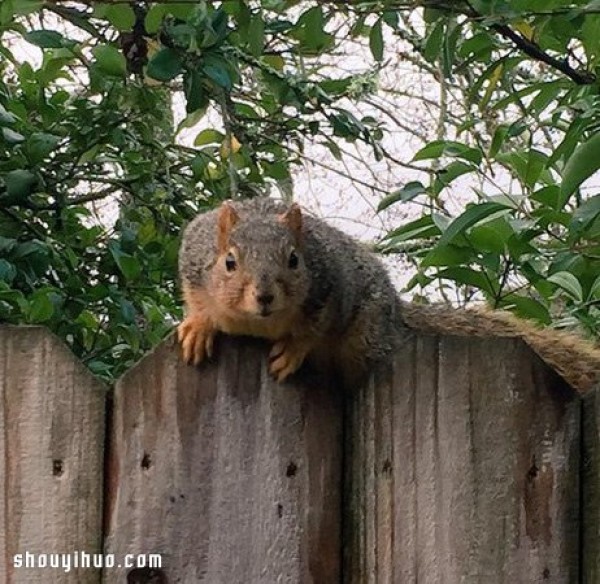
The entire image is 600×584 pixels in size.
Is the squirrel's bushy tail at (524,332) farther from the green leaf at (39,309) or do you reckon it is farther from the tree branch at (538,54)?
the green leaf at (39,309)

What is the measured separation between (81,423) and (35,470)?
51 mm

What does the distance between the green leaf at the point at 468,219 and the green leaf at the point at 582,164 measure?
0.07 metres

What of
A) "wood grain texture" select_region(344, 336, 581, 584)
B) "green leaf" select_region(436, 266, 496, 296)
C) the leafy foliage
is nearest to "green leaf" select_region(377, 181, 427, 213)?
the leafy foliage

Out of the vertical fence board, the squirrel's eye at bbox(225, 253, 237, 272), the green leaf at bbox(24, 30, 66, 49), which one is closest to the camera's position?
the vertical fence board

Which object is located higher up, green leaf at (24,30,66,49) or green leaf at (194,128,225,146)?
green leaf at (24,30,66,49)

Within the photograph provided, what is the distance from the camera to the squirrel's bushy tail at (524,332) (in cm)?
112

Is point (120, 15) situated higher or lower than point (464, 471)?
higher

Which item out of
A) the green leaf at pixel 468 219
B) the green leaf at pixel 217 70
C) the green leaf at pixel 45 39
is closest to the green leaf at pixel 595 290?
the green leaf at pixel 468 219

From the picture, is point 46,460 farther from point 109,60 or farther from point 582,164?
point 109,60

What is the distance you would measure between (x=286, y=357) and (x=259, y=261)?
31 cm

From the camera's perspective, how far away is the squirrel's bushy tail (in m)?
1.12

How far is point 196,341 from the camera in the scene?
3.17ft

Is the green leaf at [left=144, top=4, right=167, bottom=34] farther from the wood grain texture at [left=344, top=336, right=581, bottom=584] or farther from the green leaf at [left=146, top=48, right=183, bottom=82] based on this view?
the wood grain texture at [left=344, top=336, right=581, bottom=584]

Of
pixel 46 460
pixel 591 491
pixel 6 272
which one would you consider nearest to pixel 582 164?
pixel 591 491
